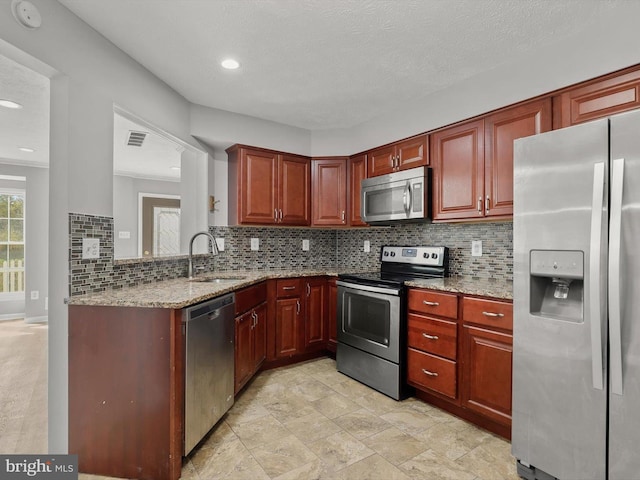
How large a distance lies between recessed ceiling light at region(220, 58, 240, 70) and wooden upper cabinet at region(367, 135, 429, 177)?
4.88 feet

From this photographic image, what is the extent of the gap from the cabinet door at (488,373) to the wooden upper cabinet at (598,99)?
4.32 ft

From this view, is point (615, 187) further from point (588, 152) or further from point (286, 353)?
point (286, 353)

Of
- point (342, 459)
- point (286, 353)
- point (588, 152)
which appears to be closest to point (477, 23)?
point (588, 152)

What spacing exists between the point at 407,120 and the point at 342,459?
8.56ft

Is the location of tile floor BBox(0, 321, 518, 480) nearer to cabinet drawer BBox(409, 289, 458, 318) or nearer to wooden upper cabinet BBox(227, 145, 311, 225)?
cabinet drawer BBox(409, 289, 458, 318)

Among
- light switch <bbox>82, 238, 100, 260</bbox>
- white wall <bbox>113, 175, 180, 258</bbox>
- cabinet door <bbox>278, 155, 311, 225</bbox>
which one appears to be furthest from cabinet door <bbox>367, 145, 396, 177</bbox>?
white wall <bbox>113, 175, 180, 258</bbox>

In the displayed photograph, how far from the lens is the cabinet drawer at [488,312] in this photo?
2035 mm

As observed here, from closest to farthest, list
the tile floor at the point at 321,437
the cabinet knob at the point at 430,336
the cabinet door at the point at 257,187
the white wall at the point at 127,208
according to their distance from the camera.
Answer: the tile floor at the point at 321,437, the cabinet knob at the point at 430,336, the cabinet door at the point at 257,187, the white wall at the point at 127,208

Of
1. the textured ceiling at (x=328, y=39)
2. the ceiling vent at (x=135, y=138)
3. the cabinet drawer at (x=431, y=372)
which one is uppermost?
the textured ceiling at (x=328, y=39)

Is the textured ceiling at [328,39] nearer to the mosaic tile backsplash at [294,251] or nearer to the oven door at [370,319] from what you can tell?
the mosaic tile backsplash at [294,251]

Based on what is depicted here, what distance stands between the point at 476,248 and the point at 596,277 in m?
1.34

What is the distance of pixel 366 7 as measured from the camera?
1.80 metres

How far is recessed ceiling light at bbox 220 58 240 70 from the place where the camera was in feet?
7.62

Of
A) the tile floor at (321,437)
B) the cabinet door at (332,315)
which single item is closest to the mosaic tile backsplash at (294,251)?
the cabinet door at (332,315)
